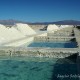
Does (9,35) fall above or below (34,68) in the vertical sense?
above

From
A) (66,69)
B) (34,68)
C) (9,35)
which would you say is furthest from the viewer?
(9,35)

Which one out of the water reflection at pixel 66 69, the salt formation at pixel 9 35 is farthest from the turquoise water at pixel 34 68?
the salt formation at pixel 9 35

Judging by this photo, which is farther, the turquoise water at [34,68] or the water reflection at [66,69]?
the turquoise water at [34,68]

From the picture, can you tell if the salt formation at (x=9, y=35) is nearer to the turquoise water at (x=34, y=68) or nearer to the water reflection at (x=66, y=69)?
the turquoise water at (x=34, y=68)

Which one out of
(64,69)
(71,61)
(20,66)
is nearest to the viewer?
(64,69)

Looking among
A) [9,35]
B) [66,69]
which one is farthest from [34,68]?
[9,35]

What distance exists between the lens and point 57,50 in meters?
11.2

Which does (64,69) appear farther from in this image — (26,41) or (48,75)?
(26,41)

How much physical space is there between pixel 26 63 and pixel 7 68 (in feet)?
3.66

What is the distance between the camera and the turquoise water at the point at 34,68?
8.20 m

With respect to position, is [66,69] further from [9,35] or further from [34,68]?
[9,35]

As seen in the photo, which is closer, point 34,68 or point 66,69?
point 66,69

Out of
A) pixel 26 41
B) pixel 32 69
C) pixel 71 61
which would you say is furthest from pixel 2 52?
pixel 26 41

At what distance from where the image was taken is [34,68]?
31.1 ft
